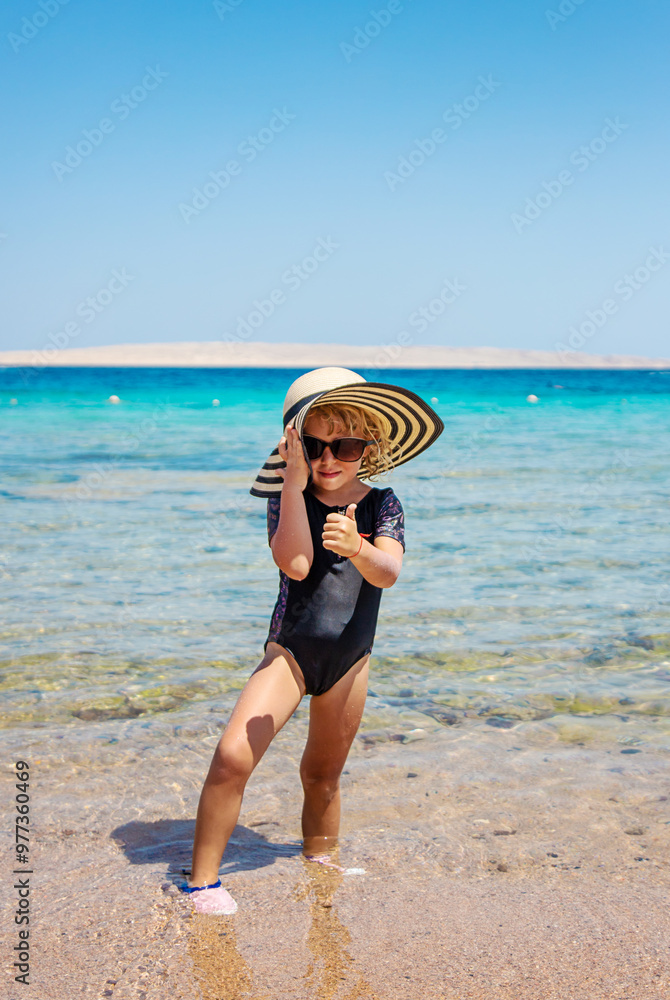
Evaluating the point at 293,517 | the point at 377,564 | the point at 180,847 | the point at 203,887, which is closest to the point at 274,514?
the point at 293,517

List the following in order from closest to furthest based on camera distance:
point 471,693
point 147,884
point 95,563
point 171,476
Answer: point 147,884, point 471,693, point 95,563, point 171,476

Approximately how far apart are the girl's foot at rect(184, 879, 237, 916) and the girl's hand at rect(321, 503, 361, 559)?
116cm

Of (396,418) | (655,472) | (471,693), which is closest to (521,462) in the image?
(655,472)

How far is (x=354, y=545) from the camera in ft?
8.75

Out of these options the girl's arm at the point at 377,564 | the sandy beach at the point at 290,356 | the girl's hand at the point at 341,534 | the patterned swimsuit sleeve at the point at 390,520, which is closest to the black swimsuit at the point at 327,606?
the patterned swimsuit sleeve at the point at 390,520

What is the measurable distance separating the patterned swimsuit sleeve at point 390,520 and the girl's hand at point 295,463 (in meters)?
0.34

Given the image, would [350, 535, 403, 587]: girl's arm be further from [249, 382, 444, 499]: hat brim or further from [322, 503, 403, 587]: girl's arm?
[249, 382, 444, 499]: hat brim

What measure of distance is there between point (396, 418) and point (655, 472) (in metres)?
11.9

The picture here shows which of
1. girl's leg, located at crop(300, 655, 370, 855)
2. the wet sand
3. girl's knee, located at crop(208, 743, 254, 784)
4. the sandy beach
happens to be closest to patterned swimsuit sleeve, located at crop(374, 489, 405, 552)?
girl's leg, located at crop(300, 655, 370, 855)

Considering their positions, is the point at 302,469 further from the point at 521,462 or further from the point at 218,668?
the point at 521,462

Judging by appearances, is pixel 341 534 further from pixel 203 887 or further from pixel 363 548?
pixel 203 887

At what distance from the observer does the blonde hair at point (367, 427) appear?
2982mm

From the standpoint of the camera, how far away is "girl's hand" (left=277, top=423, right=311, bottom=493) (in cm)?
279

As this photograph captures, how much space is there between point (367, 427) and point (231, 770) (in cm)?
125
